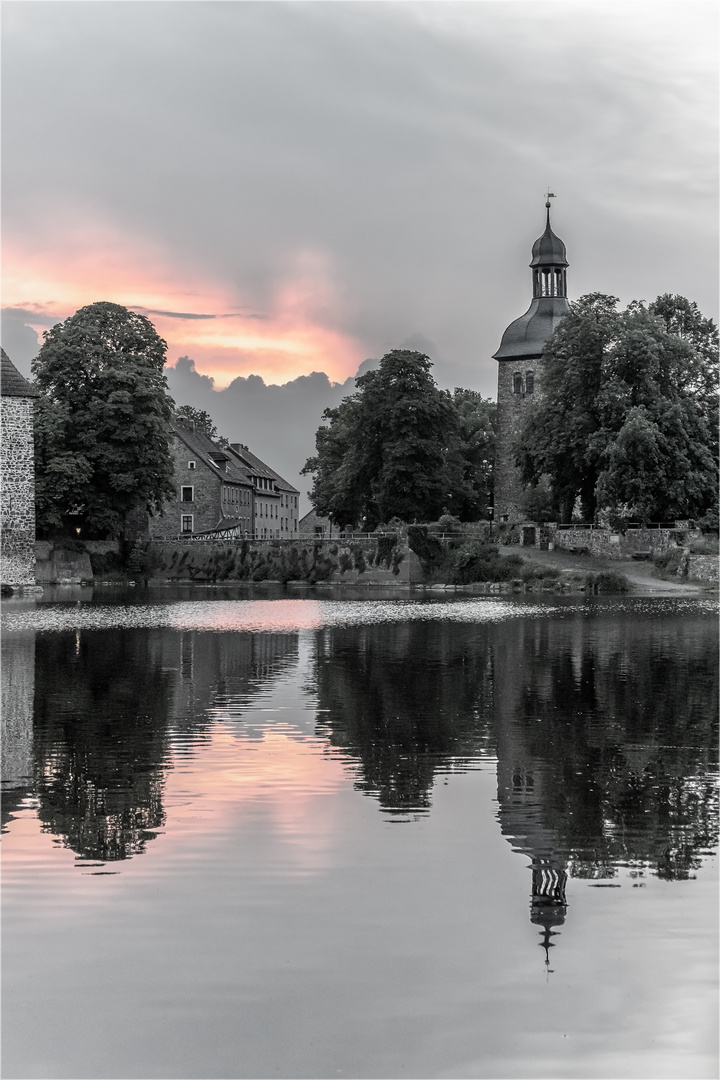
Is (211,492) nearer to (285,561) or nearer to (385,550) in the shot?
(285,561)

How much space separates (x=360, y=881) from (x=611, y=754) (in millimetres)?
5310

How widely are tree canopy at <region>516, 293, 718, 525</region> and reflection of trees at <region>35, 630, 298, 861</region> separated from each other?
3242cm

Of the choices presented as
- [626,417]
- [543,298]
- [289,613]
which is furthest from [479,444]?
[289,613]

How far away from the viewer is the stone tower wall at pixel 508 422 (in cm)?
8669

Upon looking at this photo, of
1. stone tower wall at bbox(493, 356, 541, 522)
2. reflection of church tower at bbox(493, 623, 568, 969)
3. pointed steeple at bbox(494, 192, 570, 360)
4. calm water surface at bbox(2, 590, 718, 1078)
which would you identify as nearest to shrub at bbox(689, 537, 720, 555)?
stone tower wall at bbox(493, 356, 541, 522)

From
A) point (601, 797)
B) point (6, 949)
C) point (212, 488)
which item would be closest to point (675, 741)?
point (601, 797)

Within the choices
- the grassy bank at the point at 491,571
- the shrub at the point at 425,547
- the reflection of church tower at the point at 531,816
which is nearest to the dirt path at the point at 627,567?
the grassy bank at the point at 491,571

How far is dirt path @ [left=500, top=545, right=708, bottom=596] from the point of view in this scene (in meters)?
53.7

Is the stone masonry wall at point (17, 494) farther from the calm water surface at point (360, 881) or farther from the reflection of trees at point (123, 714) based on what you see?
the calm water surface at point (360, 881)

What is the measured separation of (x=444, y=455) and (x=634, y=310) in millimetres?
14731

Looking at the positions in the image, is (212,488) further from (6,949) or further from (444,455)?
(6,949)

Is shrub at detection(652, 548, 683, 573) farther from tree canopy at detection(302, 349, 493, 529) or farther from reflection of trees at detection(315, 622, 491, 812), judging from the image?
A: reflection of trees at detection(315, 622, 491, 812)

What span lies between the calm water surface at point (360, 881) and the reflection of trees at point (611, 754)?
0.16ft

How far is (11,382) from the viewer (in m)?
49.0
